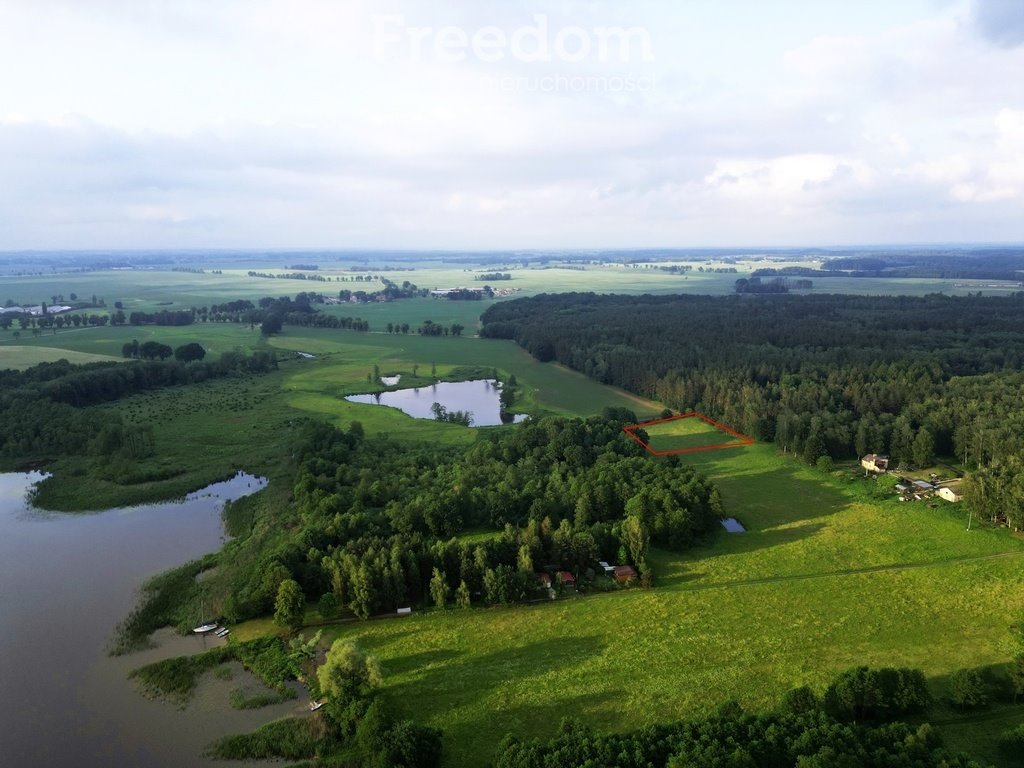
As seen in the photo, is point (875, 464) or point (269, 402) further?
point (269, 402)

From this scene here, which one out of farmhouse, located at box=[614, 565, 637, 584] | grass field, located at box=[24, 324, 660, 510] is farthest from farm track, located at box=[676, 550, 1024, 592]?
grass field, located at box=[24, 324, 660, 510]

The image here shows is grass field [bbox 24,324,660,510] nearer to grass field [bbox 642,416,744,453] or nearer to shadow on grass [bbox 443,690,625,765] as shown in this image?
grass field [bbox 642,416,744,453]

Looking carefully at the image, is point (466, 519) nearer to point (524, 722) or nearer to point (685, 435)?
point (524, 722)

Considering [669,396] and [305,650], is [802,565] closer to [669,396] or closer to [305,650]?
[305,650]

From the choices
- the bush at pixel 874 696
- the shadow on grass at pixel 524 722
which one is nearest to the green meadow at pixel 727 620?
the shadow on grass at pixel 524 722

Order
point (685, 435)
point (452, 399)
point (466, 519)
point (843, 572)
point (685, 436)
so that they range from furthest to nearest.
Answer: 1. point (452, 399)
2. point (685, 435)
3. point (685, 436)
4. point (466, 519)
5. point (843, 572)

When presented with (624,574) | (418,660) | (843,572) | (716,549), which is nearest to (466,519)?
(624,574)
